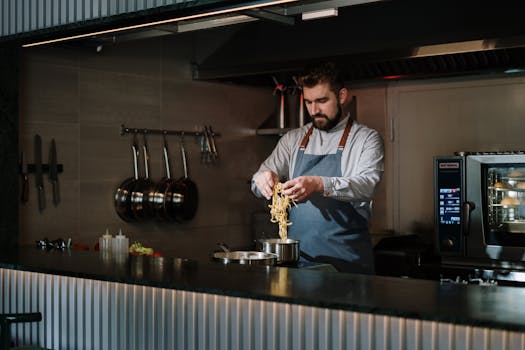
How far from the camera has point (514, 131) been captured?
17.1 feet

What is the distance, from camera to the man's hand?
3.63 metres

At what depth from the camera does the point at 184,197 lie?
5.45 meters

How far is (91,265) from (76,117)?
177 cm

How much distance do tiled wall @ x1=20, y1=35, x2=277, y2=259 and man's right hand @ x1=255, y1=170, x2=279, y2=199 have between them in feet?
4.72

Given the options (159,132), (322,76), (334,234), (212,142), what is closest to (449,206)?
(334,234)

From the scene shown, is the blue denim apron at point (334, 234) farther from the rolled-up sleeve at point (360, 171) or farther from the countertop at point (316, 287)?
the countertop at point (316, 287)

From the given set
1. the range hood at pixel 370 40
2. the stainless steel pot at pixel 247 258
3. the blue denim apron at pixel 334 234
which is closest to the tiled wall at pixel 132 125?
the range hood at pixel 370 40

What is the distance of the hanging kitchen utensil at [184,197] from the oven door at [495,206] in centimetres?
195

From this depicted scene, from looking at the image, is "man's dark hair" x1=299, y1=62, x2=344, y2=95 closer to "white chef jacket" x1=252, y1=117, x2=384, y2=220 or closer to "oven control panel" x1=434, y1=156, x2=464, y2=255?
"white chef jacket" x1=252, y1=117, x2=384, y2=220

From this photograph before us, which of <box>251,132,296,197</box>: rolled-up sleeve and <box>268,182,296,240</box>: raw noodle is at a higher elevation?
<box>251,132,296,197</box>: rolled-up sleeve

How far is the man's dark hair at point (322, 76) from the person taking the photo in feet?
13.5

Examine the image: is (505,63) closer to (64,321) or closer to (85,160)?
(85,160)

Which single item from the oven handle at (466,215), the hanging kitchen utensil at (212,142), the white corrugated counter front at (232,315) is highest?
the hanging kitchen utensil at (212,142)

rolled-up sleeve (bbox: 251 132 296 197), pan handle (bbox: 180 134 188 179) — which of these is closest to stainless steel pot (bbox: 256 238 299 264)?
rolled-up sleeve (bbox: 251 132 296 197)
